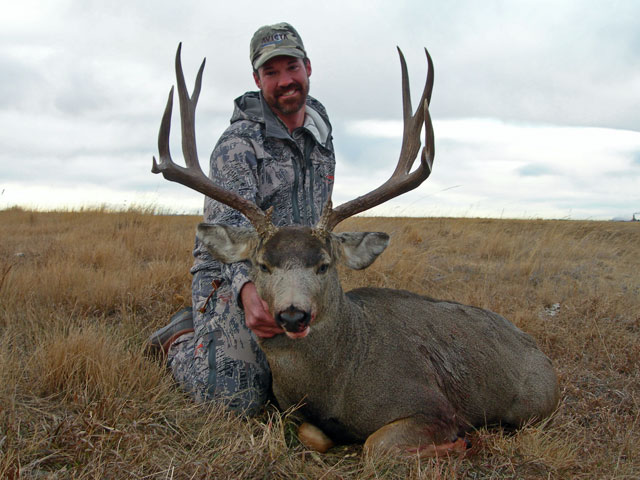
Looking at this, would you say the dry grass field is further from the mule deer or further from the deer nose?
the deer nose

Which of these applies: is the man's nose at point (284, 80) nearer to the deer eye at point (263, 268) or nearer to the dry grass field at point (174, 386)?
the deer eye at point (263, 268)

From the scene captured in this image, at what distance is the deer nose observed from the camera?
9.23 feet

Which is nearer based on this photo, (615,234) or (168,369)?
(168,369)

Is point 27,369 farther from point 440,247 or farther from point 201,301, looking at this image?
point 440,247

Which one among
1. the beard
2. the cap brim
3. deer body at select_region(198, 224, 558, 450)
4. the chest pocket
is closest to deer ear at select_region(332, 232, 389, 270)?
deer body at select_region(198, 224, 558, 450)

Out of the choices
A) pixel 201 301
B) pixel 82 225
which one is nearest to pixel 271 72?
pixel 201 301

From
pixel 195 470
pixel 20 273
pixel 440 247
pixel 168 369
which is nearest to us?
pixel 195 470

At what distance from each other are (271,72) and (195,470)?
3.41 m

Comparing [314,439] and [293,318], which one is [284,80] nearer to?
[293,318]

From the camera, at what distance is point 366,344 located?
3613mm

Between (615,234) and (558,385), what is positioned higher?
(615,234)

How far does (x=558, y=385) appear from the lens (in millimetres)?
4227

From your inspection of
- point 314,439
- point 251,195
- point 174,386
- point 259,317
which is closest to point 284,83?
point 251,195

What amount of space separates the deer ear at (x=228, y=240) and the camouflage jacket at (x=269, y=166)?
42 cm
